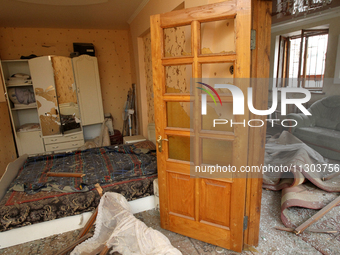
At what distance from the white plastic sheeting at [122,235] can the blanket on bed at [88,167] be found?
53 centimetres

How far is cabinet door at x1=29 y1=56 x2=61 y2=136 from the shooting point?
12.5 ft

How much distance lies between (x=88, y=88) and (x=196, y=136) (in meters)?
3.21

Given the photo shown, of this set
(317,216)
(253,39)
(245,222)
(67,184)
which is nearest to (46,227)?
(67,184)

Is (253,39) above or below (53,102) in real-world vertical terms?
above

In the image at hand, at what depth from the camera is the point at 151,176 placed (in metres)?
2.46

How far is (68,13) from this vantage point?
345 centimetres

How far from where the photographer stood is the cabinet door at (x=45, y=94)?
380 centimetres

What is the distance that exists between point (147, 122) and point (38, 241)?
259 centimetres

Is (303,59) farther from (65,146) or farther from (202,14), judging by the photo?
(65,146)

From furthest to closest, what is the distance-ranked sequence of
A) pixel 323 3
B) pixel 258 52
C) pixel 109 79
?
pixel 109 79 → pixel 323 3 → pixel 258 52

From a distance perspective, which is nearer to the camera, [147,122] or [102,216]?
[102,216]

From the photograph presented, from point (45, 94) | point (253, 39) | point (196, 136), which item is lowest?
point (196, 136)

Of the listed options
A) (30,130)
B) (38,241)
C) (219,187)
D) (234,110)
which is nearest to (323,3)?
(234,110)

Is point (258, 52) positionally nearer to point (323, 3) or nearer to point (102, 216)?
point (102, 216)
